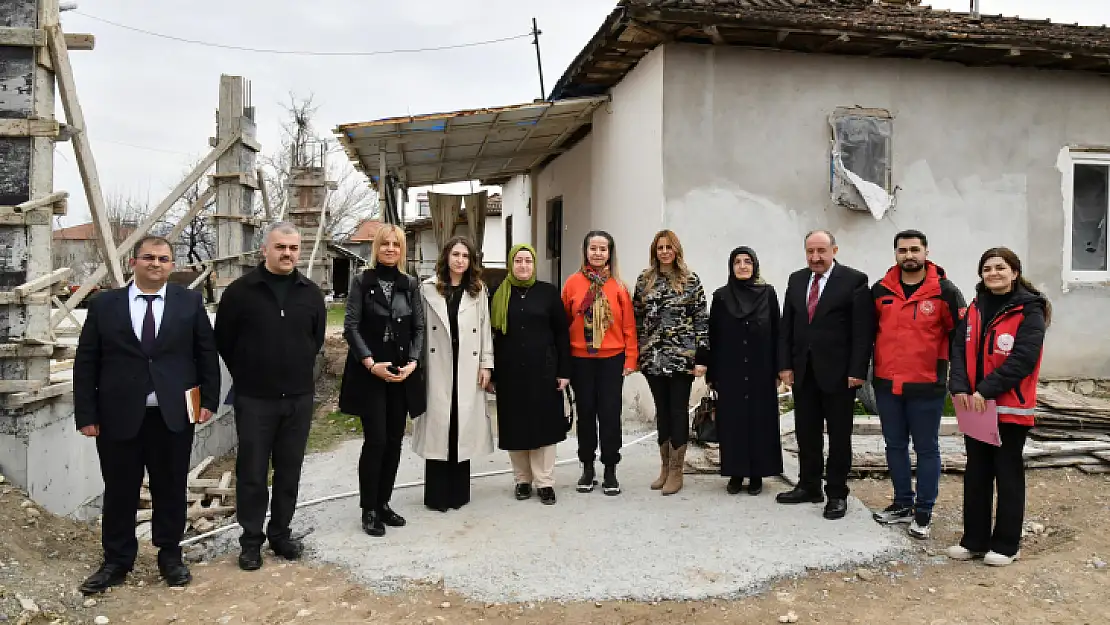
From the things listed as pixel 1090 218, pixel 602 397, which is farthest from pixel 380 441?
pixel 1090 218

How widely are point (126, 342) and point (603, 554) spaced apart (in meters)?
2.71

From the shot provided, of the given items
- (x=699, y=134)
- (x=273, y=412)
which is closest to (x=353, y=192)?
(x=699, y=134)

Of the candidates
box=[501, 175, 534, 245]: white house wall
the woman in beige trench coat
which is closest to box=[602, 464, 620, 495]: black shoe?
the woman in beige trench coat

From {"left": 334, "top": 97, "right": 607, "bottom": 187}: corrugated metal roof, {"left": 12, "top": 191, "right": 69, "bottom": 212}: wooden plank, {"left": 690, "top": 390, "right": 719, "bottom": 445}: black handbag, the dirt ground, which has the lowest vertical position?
the dirt ground

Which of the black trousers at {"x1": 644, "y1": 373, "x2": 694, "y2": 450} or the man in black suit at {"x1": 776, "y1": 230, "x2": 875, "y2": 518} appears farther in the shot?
the black trousers at {"x1": 644, "y1": 373, "x2": 694, "y2": 450}

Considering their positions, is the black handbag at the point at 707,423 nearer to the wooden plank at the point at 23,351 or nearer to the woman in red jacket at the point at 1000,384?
the woman in red jacket at the point at 1000,384

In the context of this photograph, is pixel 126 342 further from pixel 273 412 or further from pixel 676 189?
pixel 676 189

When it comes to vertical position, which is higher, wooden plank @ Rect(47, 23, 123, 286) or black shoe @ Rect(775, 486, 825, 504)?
wooden plank @ Rect(47, 23, 123, 286)

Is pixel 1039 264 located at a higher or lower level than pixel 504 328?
higher

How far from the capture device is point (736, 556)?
165 inches

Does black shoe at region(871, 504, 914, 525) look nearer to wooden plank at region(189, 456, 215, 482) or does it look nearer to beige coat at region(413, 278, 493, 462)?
beige coat at region(413, 278, 493, 462)

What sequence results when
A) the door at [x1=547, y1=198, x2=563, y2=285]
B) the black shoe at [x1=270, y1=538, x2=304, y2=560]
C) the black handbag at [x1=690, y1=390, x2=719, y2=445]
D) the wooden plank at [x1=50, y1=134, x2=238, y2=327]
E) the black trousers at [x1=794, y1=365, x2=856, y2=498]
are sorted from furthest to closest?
the door at [x1=547, y1=198, x2=563, y2=285] → the wooden plank at [x1=50, y1=134, x2=238, y2=327] → the black handbag at [x1=690, y1=390, x2=719, y2=445] → the black trousers at [x1=794, y1=365, x2=856, y2=498] → the black shoe at [x1=270, y1=538, x2=304, y2=560]

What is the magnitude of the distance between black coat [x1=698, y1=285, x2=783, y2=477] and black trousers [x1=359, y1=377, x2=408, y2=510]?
6.68ft

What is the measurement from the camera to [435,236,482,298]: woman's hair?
15.7ft
